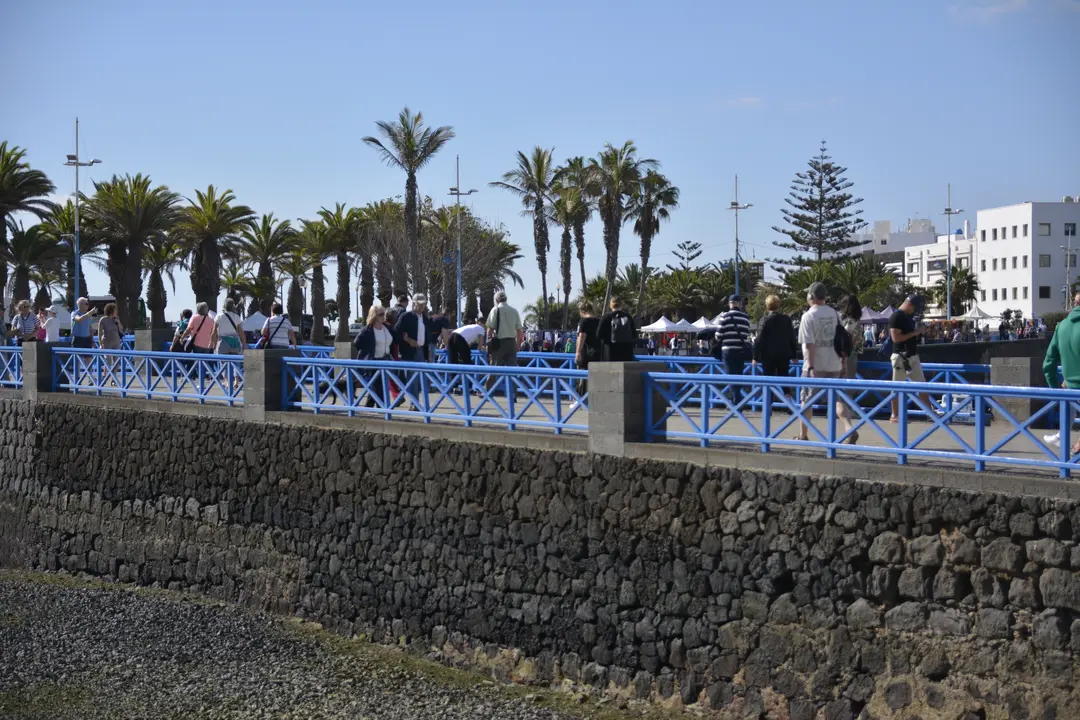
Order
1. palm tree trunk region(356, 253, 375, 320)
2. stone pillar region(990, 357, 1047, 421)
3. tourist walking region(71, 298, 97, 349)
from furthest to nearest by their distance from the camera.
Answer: palm tree trunk region(356, 253, 375, 320) < tourist walking region(71, 298, 97, 349) < stone pillar region(990, 357, 1047, 421)

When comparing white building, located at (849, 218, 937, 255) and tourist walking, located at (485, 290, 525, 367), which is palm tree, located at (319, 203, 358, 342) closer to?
tourist walking, located at (485, 290, 525, 367)

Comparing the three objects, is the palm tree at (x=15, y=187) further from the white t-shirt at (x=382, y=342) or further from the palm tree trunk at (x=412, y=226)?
the white t-shirt at (x=382, y=342)

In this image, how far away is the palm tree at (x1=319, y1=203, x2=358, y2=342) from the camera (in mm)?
55469

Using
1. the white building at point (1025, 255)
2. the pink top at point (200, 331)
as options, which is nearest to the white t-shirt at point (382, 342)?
the pink top at point (200, 331)

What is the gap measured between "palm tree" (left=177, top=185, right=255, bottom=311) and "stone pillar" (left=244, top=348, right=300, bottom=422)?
32.0 meters

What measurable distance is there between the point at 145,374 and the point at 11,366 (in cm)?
337

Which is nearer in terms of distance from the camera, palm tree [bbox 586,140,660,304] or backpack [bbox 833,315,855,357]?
backpack [bbox 833,315,855,357]

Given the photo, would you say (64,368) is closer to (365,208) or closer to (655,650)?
(655,650)

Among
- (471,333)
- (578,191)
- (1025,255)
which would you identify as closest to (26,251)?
(578,191)

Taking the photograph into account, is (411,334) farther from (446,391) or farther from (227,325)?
(446,391)

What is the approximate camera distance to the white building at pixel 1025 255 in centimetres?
9231

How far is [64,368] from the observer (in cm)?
1800

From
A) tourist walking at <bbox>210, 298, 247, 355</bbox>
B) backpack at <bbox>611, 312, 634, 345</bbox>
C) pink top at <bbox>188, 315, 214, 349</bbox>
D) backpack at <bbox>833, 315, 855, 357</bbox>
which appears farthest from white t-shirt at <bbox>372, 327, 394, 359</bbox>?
backpack at <bbox>833, 315, 855, 357</bbox>

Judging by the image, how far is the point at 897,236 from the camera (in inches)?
5069
